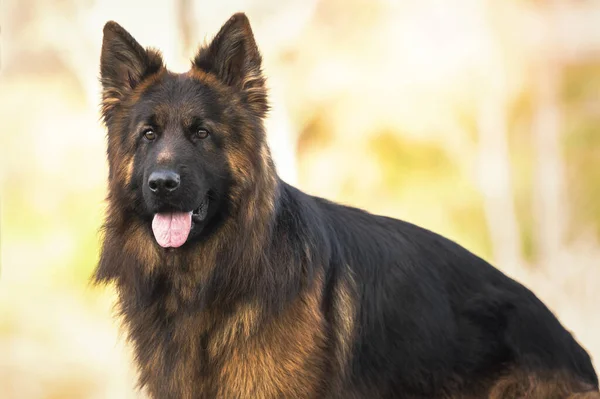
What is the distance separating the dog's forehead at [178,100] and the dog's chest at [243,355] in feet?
3.31

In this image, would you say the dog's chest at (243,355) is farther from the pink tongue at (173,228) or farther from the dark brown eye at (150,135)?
the dark brown eye at (150,135)

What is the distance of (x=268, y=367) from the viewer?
4.14 m

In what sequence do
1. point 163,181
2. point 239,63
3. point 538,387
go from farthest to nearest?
point 538,387, point 239,63, point 163,181

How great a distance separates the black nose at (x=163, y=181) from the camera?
396cm

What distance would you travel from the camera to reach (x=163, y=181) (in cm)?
396

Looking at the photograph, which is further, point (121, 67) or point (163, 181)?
point (121, 67)

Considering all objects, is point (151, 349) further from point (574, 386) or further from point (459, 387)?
point (574, 386)

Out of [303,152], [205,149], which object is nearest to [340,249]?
[205,149]

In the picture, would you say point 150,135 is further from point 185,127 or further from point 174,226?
point 174,226

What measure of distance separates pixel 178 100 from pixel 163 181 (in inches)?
19.1

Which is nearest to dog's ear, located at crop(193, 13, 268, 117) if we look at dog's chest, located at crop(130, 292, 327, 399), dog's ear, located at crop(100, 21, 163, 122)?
dog's ear, located at crop(100, 21, 163, 122)

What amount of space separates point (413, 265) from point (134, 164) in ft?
5.31

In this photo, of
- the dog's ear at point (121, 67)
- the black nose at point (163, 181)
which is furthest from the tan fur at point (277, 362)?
the dog's ear at point (121, 67)

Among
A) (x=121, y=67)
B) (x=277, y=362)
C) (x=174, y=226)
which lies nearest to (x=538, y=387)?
(x=277, y=362)
